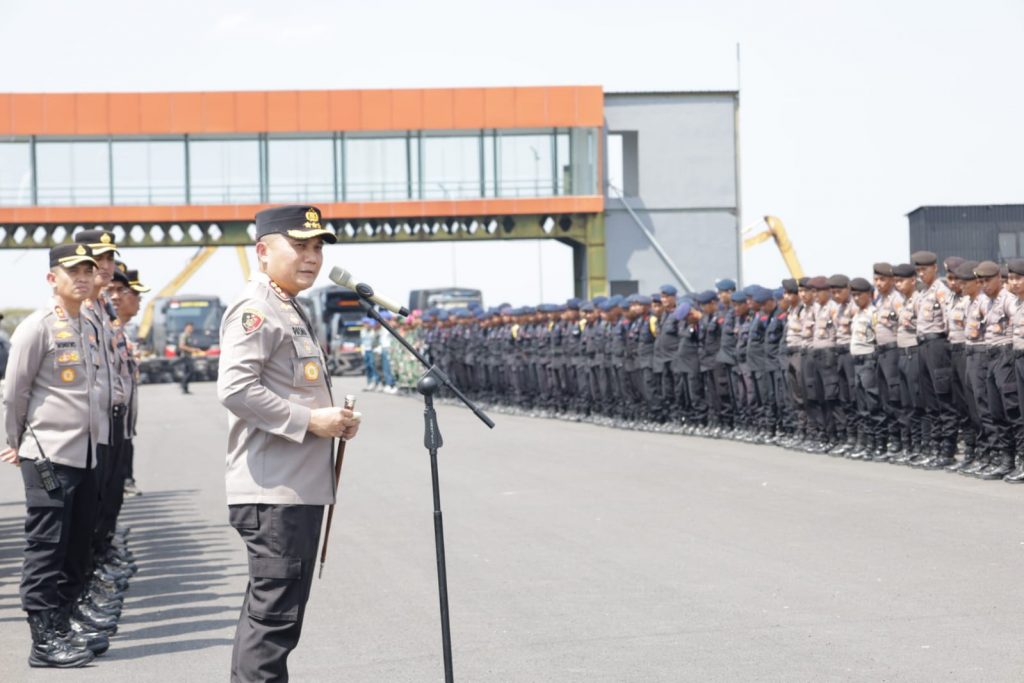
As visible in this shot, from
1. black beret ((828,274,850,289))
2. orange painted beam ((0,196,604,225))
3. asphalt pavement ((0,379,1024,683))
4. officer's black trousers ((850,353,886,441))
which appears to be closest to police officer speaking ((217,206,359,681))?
asphalt pavement ((0,379,1024,683))

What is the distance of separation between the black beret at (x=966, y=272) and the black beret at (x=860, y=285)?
2.73 metres

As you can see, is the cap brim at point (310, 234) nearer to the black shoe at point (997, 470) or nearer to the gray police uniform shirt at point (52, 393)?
the gray police uniform shirt at point (52, 393)

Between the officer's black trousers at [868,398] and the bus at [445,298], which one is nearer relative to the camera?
the officer's black trousers at [868,398]

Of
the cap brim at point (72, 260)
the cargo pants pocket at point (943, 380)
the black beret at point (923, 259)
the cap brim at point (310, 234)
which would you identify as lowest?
the cargo pants pocket at point (943, 380)

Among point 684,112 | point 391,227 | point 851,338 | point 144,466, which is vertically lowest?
point 144,466

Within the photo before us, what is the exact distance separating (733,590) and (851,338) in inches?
399

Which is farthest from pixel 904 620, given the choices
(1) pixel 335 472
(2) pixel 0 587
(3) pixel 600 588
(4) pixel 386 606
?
(2) pixel 0 587

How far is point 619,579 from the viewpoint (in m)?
9.80

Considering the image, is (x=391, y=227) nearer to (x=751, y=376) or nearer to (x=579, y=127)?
(x=579, y=127)

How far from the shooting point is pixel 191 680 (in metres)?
7.37

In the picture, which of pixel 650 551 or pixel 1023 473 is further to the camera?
pixel 1023 473

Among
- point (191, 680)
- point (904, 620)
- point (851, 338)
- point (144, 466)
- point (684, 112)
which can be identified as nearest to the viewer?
point (191, 680)

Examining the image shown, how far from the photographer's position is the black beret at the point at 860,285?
61.2 ft

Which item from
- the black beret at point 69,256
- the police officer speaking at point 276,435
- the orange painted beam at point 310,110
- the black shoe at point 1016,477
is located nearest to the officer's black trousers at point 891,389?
the black shoe at point 1016,477
